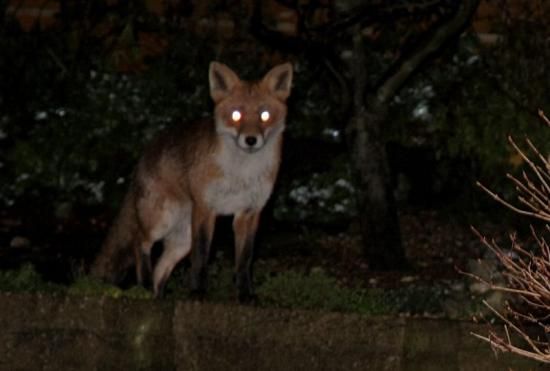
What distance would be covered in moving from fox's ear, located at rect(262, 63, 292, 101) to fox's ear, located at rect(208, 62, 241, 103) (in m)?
0.17

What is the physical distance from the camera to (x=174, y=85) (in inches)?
466

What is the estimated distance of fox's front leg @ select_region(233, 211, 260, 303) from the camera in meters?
7.74

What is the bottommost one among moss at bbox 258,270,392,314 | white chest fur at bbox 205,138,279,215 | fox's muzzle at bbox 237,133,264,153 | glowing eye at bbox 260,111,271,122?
moss at bbox 258,270,392,314

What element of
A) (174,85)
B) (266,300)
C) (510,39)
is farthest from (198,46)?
(266,300)

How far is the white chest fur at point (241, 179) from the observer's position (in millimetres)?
7656

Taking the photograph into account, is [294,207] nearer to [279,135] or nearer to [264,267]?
[264,267]

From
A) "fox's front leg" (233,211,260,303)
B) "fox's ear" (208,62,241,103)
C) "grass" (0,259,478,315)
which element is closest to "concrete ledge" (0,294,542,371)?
"grass" (0,259,478,315)

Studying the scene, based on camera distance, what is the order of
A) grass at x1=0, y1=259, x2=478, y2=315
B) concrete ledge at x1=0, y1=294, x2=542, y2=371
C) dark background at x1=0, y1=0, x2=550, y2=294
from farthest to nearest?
dark background at x1=0, y1=0, x2=550, y2=294 → grass at x1=0, y1=259, x2=478, y2=315 → concrete ledge at x1=0, y1=294, x2=542, y2=371

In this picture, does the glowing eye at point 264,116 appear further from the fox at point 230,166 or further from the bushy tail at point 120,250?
the bushy tail at point 120,250

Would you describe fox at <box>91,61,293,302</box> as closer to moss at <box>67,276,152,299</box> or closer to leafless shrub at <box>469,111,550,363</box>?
moss at <box>67,276,152,299</box>

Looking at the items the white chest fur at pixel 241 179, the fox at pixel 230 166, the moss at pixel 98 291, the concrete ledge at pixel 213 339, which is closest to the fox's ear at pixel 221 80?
the fox at pixel 230 166

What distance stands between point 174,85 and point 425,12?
8.92ft

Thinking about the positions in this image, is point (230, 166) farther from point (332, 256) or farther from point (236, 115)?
point (332, 256)

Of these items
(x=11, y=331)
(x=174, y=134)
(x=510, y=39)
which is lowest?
(x=11, y=331)
